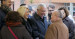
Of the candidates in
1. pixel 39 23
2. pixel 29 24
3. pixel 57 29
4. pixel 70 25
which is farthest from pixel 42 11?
pixel 70 25

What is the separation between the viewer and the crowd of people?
213 centimetres

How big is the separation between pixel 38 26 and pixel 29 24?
0.21m

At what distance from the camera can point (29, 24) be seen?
2723 millimetres

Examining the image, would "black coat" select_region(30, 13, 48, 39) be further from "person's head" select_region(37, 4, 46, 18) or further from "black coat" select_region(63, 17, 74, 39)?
"black coat" select_region(63, 17, 74, 39)

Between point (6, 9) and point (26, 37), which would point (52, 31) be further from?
point (6, 9)

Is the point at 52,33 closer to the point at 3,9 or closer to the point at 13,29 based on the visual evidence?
the point at 13,29

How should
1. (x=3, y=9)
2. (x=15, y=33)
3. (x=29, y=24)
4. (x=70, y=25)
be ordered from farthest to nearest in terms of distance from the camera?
(x=70, y=25) → (x=29, y=24) → (x=3, y=9) → (x=15, y=33)

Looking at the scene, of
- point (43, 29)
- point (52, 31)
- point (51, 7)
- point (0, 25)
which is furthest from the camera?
point (51, 7)

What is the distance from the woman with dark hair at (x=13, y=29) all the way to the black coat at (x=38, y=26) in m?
0.67

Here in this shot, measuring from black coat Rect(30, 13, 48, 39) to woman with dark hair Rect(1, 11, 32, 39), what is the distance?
2.19ft

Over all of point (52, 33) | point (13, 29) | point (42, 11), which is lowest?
point (52, 33)

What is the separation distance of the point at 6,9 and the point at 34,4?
1471mm

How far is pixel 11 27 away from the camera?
2156 millimetres

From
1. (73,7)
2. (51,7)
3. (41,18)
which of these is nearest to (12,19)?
(41,18)
